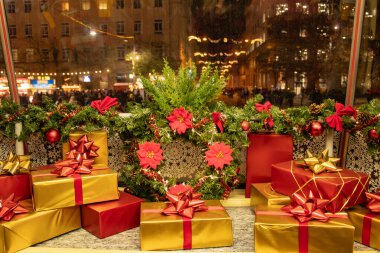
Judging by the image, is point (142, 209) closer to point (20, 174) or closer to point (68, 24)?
point (20, 174)

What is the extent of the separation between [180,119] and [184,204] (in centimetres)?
53

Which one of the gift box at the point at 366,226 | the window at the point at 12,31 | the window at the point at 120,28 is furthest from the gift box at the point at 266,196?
the window at the point at 12,31

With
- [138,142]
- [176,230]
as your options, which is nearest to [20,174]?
[138,142]

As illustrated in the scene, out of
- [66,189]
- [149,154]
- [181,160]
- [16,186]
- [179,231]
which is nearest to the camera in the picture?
[179,231]

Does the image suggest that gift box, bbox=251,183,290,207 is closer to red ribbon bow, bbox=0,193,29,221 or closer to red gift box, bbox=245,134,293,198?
red gift box, bbox=245,134,293,198

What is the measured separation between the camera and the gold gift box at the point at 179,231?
1638 mm

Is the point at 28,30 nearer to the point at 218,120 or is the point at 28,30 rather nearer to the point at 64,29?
the point at 64,29

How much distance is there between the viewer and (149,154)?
2020mm

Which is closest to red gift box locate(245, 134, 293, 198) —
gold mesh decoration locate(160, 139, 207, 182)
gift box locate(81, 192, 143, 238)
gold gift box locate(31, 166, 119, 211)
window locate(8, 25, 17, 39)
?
gold mesh decoration locate(160, 139, 207, 182)

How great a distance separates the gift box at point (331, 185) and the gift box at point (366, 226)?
51 mm

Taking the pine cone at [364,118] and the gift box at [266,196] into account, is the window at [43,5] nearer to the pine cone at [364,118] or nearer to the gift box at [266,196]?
the gift box at [266,196]

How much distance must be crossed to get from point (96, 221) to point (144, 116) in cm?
65

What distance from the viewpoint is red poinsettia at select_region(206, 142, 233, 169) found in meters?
2.03

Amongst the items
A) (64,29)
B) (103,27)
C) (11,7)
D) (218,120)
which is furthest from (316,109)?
(11,7)
